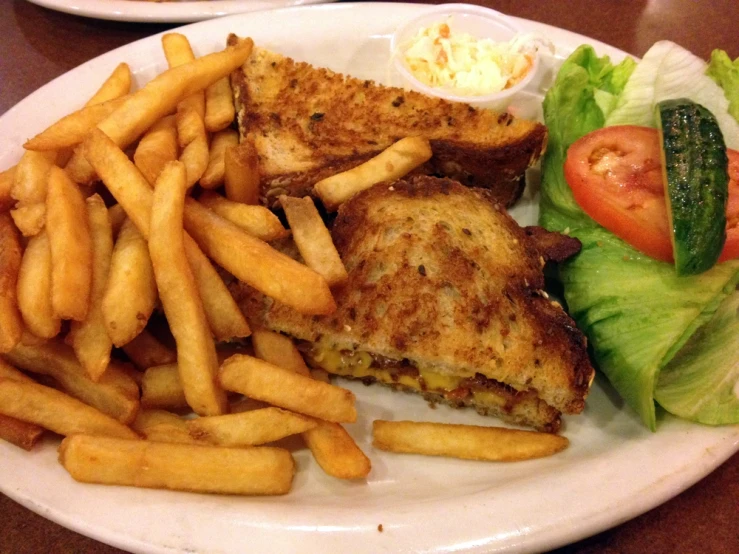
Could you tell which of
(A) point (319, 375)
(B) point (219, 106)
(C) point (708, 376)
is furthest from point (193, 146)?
(C) point (708, 376)

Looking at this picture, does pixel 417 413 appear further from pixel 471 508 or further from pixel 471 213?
pixel 471 213

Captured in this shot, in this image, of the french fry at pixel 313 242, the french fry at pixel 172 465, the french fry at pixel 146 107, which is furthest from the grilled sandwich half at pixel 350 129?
the french fry at pixel 172 465

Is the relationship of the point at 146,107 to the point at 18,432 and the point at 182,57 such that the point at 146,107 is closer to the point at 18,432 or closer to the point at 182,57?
the point at 182,57

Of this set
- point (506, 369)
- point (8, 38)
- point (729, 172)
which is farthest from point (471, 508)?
point (8, 38)

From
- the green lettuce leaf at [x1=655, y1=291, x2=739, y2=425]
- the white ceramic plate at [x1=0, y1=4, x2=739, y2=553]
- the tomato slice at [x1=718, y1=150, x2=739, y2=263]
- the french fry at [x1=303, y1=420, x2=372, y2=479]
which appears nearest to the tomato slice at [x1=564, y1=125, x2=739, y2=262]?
the tomato slice at [x1=718, y1=150, x2=739, y2=263]

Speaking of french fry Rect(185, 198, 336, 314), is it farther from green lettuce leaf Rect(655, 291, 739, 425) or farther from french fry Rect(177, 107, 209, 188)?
green lettuce leaf Rect(655, 291, 739, 425)

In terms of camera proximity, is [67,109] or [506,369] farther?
[67,109]
